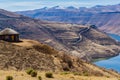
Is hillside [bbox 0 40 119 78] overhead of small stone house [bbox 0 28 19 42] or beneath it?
beneath

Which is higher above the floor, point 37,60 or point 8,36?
point 8,36

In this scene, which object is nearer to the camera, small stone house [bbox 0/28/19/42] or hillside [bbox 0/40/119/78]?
hillside [bbox 0/40/119/78]

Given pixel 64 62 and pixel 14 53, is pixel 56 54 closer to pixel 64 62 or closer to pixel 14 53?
pixel 64 62

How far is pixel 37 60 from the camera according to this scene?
52000 millimetres

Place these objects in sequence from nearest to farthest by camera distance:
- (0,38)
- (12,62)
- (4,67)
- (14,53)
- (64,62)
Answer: (4,67)
(12,62)
(14,53)
(64,62)
(0,38)

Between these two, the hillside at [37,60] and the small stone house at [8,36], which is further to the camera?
the small stone house at [8,36]

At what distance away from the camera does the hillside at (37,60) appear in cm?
4883

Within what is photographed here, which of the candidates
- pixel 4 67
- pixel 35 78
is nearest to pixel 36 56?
pixel 4 67

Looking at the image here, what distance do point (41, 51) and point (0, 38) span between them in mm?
8550

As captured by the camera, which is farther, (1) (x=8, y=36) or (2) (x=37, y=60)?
(1) (x=8, y=36)

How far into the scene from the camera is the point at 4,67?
45.6 meters

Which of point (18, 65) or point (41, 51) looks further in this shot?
point (41, 51)

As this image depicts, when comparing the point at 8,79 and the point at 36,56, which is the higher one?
the point at 8,79

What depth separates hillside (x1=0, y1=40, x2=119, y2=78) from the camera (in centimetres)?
4883
